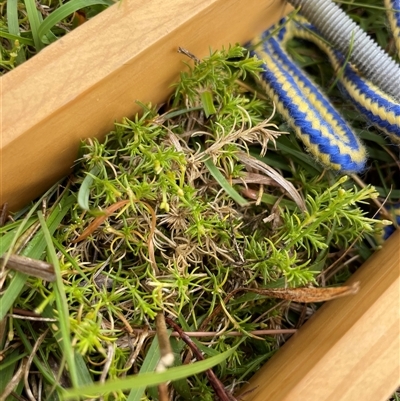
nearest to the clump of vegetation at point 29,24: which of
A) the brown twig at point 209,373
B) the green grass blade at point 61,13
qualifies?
the green grass blade at point 61,13

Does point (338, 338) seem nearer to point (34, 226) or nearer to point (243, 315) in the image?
point (243, 315)

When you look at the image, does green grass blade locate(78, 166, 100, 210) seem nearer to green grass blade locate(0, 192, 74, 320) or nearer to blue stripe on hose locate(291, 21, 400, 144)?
green grass blade locate(0, 192, 74, 320)

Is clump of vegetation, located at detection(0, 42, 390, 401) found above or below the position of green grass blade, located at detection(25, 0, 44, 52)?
below

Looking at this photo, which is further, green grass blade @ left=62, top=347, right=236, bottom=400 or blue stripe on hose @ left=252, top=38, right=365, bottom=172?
blue stripe on hose @ left=252, top=38, right=365, bottom=172

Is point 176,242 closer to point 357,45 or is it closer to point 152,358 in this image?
→ point 152,358

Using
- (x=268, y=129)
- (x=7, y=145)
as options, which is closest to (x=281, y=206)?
(x=268, y=129)

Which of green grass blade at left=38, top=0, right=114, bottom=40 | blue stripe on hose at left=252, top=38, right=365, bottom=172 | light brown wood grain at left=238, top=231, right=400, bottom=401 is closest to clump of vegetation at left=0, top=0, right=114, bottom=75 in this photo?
green grass blade at left=38, top=0, right=114, bottom=40

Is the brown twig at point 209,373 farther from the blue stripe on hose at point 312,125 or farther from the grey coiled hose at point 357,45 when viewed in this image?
the grey coiled hose at point 357,45

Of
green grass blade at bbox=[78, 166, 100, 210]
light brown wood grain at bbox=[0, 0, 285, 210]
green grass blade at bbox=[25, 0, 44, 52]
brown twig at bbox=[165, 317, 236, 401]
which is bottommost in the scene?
brown twig at bbox=[165, 317, 236, 401]

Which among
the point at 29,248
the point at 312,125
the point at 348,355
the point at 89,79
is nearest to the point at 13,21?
the point at 89,79
